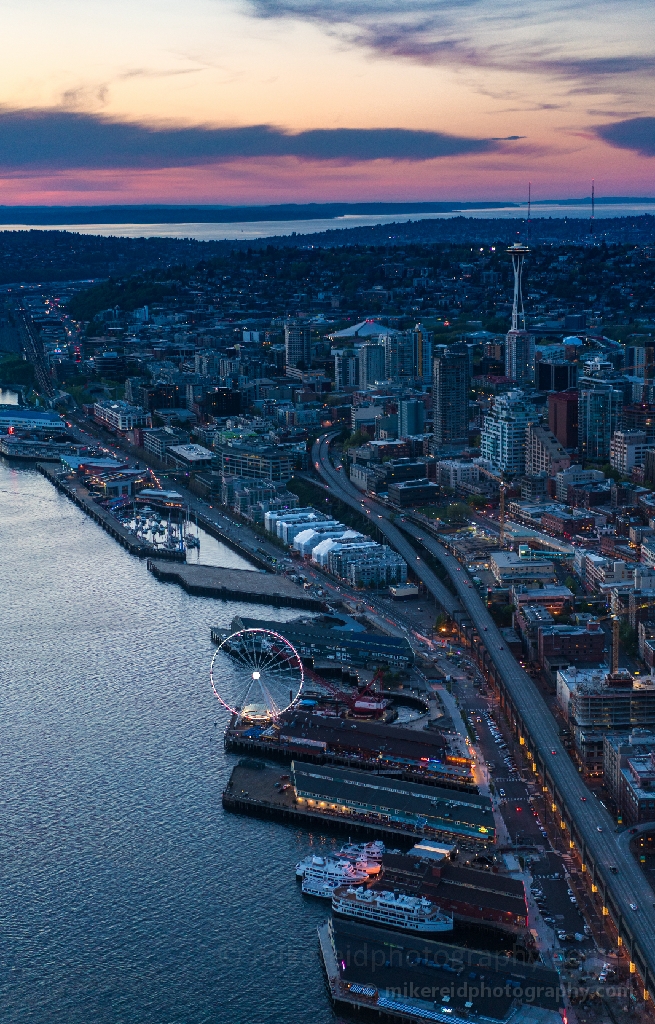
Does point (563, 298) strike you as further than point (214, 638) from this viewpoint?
Yes

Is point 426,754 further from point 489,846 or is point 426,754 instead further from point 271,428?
point 271,428

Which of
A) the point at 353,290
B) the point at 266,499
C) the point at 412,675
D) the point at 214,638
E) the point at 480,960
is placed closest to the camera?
the point at 480,960

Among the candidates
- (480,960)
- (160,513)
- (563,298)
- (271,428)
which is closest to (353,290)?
(563,298)

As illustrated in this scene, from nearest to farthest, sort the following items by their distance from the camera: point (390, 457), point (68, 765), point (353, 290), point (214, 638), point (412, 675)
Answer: point (68, 765)
point (412, 675)
point (214, 638)
point (390, 457)
point (353, 290)

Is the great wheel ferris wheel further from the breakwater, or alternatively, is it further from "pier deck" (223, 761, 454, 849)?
the breakwater

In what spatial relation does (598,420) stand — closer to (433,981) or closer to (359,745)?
(359,745)

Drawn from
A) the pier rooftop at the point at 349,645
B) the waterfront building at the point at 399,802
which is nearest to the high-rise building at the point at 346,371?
the pier rooftop at the point at 349,645

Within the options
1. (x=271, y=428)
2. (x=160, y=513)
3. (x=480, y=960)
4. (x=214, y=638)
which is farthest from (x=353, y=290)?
(x=480, y=960)

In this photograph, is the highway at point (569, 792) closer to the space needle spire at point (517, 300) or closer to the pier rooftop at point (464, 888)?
the pier rooftop at point (464, 888)

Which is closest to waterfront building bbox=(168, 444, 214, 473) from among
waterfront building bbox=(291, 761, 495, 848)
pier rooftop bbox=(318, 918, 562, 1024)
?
waterfront building bbox=(291, 761, 495, 848)
